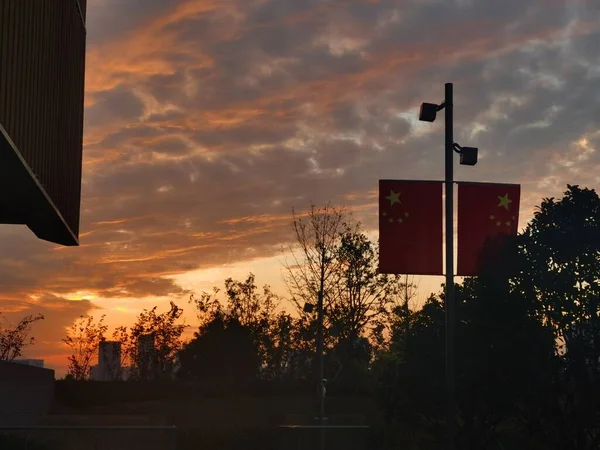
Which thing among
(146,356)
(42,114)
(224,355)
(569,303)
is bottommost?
(146,356)

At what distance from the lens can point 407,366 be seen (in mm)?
23000

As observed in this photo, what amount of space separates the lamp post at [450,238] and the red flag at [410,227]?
0.76 feet

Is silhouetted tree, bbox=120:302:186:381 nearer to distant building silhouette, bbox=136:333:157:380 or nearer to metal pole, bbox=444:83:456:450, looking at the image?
distant building silhouette, bbox=136:333:157:380

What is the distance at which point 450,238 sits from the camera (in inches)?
697

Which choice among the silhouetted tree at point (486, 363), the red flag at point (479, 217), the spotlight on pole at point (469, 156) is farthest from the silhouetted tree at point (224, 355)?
the spotlight on pole at point (469, 156)

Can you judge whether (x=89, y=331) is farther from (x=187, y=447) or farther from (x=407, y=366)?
(x=407, y=366)

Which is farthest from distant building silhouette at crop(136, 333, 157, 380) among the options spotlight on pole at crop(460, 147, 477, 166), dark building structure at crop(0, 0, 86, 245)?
spotlight on pole at crop(460, 147, 477, 166)

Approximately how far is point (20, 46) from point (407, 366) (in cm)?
1258

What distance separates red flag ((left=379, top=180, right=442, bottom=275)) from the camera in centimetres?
1744

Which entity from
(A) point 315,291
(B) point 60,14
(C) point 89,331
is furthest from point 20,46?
(C) point 89,331

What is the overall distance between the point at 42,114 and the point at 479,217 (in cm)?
1013

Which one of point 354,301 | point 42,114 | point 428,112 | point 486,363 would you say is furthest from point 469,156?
point 354,301

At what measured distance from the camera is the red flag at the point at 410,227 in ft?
57.2

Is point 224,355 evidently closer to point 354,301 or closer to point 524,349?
point 354,301
